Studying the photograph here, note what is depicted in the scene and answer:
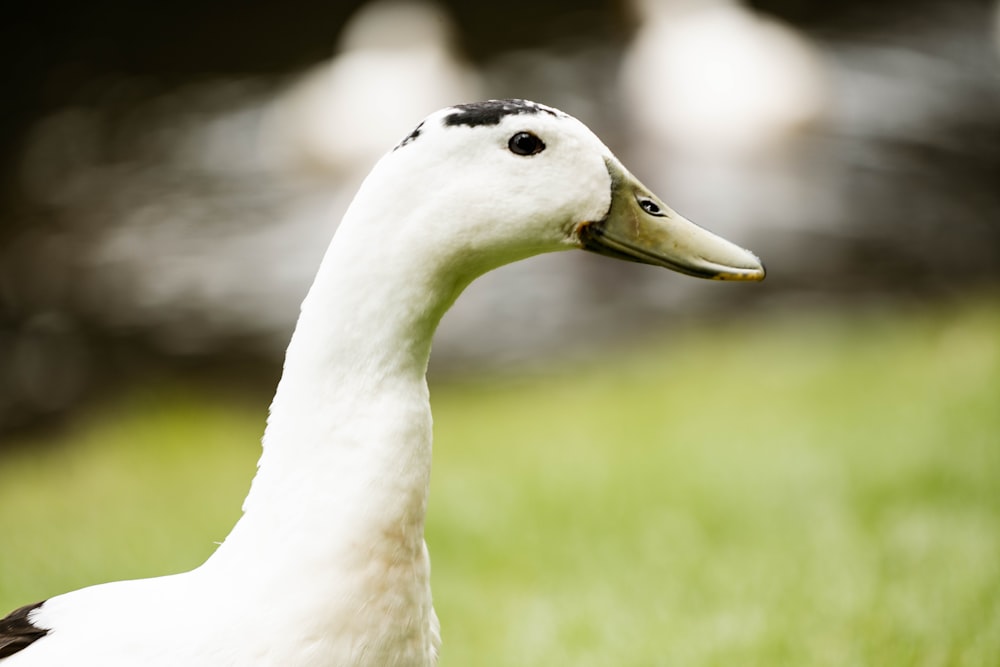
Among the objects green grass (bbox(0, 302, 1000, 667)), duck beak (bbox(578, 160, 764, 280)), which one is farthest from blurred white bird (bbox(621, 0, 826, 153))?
duck beak (bbox(578, 160, 764, 280))

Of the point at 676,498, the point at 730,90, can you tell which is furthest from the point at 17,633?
the point at 730,90

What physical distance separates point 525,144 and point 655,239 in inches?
9.3

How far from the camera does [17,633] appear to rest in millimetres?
1456

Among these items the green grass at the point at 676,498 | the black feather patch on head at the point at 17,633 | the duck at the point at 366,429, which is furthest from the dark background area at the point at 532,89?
the duck at the point at 366,429

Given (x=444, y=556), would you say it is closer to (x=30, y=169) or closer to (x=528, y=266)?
(x=528, y=266)

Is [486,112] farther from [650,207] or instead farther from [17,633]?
[17,633]

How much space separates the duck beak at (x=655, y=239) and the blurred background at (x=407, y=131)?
9.95 ft

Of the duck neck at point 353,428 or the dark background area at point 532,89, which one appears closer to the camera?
the duck neck at point 353,428

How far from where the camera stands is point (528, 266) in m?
5.92

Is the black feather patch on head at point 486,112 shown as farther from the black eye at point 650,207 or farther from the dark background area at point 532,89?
the dark background area at point 532,89

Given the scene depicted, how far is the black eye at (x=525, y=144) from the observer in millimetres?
1371

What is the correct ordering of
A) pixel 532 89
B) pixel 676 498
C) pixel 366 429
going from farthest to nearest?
pixel 532 89 → pixel 676 498 → pixel 366 429

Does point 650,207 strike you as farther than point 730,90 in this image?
No

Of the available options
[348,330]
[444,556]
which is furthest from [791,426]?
[348,330]
